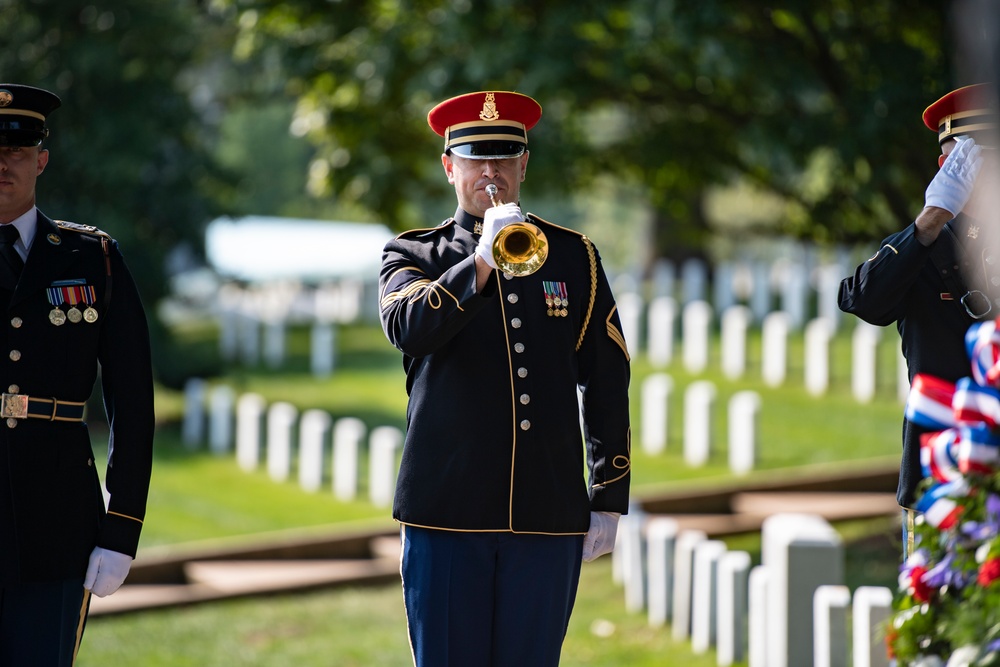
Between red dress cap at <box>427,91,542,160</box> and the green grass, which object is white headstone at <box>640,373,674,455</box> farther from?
red dress cap at <box>427,91,542,160</box>

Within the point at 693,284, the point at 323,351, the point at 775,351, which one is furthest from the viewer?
the point at 323,351

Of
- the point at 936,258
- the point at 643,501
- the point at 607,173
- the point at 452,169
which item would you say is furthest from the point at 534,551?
the point at 607,173

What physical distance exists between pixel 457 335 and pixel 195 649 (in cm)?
476

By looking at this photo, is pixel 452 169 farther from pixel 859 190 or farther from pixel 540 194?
pixel 540 194

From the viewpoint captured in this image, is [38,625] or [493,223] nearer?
[493,223]

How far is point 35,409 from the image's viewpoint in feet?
13.6

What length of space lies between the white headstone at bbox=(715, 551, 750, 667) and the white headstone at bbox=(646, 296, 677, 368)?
28.1ft

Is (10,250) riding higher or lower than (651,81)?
lower

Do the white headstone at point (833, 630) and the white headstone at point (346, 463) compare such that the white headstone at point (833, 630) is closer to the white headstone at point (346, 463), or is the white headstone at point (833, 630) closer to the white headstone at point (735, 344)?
the white headstone at point (346, 463)

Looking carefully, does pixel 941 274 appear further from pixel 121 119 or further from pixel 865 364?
→ pixel 121 119

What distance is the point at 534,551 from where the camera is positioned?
4227 mm

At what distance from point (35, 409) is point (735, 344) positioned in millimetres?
11986

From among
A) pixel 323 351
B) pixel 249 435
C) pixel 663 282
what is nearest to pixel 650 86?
pixel 249 435

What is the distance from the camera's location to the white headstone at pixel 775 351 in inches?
589
